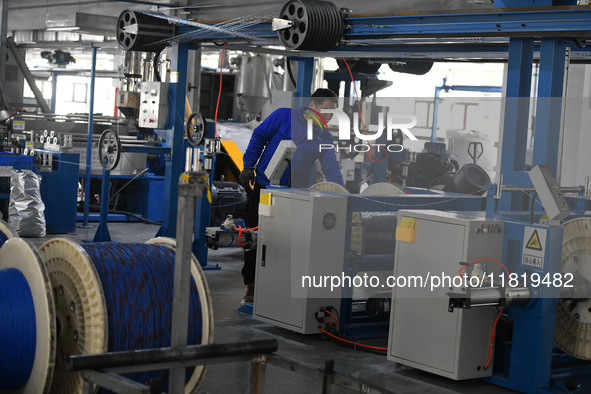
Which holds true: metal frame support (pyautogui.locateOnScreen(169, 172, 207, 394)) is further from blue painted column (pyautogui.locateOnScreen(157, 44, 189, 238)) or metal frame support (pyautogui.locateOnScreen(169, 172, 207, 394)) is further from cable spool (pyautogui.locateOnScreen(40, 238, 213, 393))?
blue painted column (pyautogui.locateOnScreen(157, 44, 189, 238))

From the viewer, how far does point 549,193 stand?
476cm

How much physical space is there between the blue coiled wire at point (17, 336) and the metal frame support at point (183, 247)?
79cm

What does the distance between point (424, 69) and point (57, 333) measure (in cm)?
555

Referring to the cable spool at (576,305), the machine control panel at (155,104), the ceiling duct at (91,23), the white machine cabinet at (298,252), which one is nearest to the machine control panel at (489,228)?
the cable spool at (576,305)

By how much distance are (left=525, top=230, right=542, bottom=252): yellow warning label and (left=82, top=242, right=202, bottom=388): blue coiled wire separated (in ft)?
6.67

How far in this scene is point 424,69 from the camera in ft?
28.0

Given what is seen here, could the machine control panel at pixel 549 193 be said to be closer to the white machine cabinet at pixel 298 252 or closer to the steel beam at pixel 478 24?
the steel beam at pixel 478 24

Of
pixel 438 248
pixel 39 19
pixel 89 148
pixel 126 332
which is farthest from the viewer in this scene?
pixel 39 19

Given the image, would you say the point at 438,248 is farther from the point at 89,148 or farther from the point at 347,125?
the point at 89,148

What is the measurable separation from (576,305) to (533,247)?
20.7 inches

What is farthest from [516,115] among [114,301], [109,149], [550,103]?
[109,149]

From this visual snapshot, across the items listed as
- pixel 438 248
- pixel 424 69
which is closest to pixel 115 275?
pixel 438 248

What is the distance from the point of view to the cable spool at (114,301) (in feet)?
12.2

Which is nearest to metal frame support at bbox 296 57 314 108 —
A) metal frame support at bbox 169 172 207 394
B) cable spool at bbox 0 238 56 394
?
cable spool at bbox 0 238 56 394
